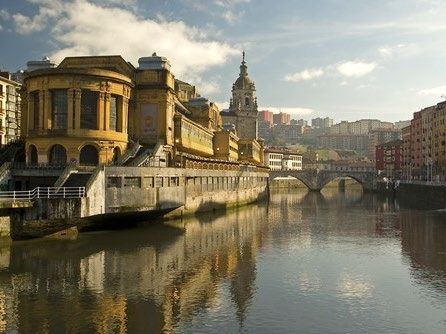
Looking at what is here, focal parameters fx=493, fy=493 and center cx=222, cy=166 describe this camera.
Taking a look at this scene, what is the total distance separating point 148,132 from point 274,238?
27.5m

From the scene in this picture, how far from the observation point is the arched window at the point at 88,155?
221 ft

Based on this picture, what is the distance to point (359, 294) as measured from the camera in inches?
1277

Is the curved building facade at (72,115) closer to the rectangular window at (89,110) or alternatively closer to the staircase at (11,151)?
the rectangular window at (89,110)

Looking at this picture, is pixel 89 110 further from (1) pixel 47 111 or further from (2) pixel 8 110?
(2) pixel 8 110

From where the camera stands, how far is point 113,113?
7006 centimetres

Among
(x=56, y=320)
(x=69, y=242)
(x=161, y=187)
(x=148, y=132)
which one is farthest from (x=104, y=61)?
(x=56, y=320)

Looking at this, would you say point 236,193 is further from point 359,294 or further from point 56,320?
point 56,320

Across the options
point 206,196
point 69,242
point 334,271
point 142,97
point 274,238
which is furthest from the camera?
point 206,196

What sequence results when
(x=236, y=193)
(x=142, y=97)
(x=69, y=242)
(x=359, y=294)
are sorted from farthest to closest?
(x=236, y=193) → (x=142, y=97) → (x=69, y=242) → (x=359, y=294)

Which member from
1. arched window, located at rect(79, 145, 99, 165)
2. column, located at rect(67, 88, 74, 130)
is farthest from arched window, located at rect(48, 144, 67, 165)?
column, located at rect(67, 88, 74, 130)

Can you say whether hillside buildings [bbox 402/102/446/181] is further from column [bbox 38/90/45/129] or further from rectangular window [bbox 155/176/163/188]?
column [bbox 38/90/45/129]

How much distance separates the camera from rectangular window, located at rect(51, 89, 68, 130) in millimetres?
66688

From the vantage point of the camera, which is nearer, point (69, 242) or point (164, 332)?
point (164, 332)

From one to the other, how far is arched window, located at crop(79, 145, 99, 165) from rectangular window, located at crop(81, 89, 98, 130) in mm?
2866
